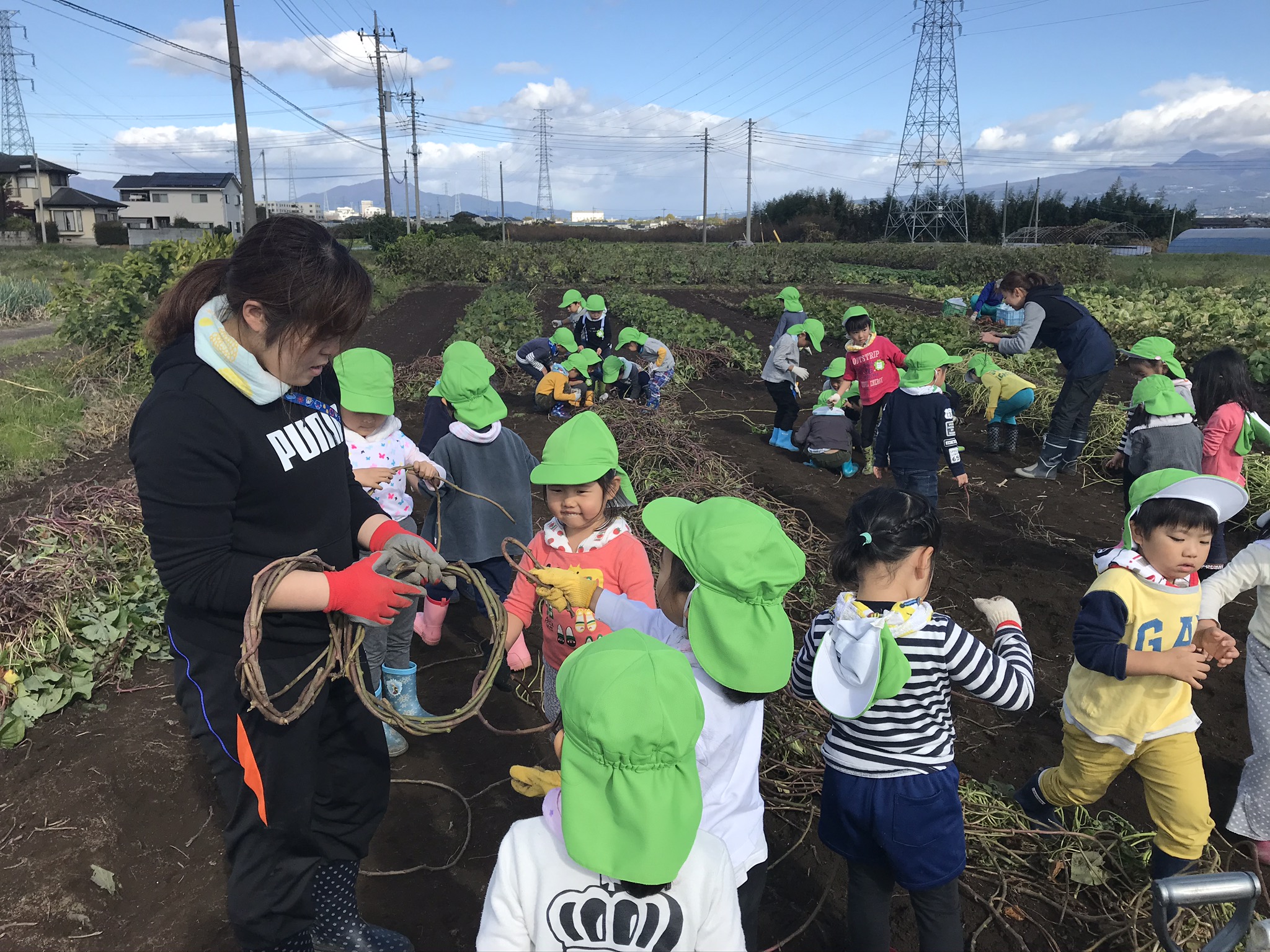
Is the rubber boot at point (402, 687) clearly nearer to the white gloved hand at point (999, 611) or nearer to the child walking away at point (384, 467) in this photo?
the child walking away at point (384, 467)

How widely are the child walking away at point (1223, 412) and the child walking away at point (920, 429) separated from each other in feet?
4.13

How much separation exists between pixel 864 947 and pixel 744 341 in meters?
11.4

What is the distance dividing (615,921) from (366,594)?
857 mm

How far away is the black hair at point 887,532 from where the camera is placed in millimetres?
1955

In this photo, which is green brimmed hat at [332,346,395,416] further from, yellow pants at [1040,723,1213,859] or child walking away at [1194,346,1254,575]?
child walking away at [1194,346,1254,575]

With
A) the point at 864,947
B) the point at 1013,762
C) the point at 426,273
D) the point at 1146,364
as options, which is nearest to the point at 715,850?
the point at 864,947

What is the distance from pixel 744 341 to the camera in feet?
42.1

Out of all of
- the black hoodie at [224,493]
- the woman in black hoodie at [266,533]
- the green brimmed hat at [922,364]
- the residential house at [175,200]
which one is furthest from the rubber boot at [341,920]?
the residential house at [175,200]

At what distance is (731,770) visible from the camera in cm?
184

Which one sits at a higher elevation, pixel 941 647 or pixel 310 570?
pixel 310 570

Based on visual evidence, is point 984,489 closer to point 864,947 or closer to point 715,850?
point 864,947

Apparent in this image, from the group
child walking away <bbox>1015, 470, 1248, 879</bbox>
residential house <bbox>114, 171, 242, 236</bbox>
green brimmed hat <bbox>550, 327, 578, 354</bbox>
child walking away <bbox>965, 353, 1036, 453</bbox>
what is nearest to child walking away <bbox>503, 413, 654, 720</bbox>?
child walking away <bbox>1015, 470, 1248, 879</bbox>

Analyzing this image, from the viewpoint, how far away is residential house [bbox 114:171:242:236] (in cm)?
5594

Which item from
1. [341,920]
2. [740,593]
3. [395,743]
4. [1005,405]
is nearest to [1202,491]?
[740,593]
